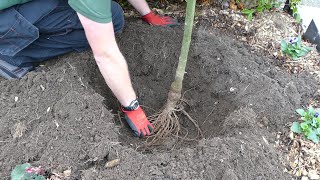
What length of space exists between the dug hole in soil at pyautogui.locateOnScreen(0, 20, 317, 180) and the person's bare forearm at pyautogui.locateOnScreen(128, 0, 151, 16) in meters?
0.12

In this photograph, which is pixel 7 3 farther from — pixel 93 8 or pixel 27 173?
pixel 27 173

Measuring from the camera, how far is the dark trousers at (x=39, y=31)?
7.48ft

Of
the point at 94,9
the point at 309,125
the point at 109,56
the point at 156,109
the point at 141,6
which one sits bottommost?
the point at 156,109

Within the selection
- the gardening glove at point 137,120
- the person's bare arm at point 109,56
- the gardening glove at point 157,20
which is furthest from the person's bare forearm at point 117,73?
the gardening glove at point 157,20

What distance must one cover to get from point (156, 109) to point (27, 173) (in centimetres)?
101

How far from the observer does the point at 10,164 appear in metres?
1.83

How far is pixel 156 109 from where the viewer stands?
2.48 metres

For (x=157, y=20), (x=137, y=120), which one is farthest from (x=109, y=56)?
(x=157, y=20)

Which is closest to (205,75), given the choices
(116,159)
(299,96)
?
(299,96)

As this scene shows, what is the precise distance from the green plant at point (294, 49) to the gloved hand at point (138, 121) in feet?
3.99

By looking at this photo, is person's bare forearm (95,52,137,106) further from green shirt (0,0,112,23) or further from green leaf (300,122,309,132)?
green leaf (300,122,309,132)

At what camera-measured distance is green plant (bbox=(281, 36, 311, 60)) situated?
8.67 feet

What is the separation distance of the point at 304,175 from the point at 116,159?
41.4 inches

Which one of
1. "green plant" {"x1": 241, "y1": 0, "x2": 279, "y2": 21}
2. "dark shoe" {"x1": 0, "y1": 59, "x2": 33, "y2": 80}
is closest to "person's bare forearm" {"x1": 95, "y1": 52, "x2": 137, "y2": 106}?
"dark shoe" {"x1": 0, "y1": 59, "x2": 33, "y2": 80}
